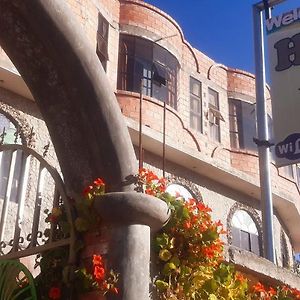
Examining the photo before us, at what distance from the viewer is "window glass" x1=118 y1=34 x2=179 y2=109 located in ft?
42.1

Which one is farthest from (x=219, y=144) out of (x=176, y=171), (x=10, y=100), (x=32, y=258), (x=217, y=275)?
(x=217, y=275)

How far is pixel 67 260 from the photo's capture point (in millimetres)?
4152

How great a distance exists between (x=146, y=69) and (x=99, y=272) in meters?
9.74

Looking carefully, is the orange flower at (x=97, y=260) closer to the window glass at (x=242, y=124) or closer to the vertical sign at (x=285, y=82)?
the vertical sign at (x=285, y=82)

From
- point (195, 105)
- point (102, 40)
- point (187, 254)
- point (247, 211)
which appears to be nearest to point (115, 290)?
point (187, 254)

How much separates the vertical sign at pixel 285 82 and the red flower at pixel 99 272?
337 cm

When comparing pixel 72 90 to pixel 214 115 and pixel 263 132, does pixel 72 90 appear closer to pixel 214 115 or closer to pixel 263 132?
pixel 263 132

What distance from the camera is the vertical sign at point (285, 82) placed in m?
6.65

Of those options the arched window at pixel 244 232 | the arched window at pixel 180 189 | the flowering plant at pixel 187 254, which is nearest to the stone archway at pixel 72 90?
the flowering plant at pixel 187 254

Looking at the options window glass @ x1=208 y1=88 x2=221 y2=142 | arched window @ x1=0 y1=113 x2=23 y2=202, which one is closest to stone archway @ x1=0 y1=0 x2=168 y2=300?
arched window @ x1=0 y1=113 x2=23 y2=202

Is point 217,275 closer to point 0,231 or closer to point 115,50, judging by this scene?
point 0,231

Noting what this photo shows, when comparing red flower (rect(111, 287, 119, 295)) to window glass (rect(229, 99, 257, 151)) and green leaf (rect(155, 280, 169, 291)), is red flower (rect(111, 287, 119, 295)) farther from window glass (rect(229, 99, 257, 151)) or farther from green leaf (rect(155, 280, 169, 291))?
window glass (rect(229, 99, 257, 151))

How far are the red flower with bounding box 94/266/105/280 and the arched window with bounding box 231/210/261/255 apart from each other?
10.2 meters

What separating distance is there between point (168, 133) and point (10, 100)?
3711 mm
